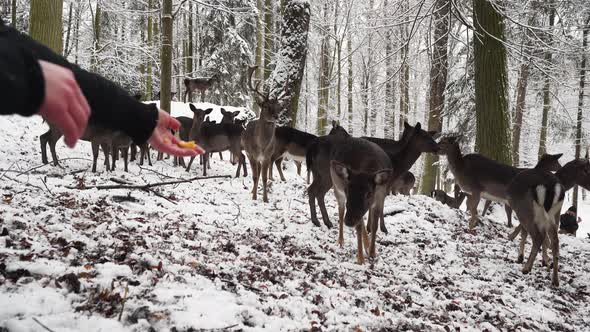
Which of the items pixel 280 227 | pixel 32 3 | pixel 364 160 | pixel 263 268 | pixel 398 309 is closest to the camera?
pixel 398 309

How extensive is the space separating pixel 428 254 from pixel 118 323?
489 cm

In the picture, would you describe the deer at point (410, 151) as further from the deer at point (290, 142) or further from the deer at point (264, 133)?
the deer at point (290, 142)

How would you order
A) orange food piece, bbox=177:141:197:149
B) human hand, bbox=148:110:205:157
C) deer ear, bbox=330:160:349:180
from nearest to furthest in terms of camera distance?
human hand, bbox=148:110:205:157, orange food piece, bbox=177:141:197:149, deer ear, bbox=330:160:349:180

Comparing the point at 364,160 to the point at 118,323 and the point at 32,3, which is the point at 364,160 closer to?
the point at 118,323

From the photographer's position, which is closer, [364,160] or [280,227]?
[364,160]

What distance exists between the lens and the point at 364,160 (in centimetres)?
589

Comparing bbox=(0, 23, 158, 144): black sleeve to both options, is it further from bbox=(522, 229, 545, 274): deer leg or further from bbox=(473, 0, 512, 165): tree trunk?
bbox=(473, 0, 512, 165): tree trunk

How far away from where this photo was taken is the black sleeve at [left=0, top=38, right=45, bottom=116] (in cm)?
114

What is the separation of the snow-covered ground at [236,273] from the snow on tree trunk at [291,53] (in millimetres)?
5366

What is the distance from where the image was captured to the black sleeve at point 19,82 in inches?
45.1

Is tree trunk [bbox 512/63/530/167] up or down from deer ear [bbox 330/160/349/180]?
up

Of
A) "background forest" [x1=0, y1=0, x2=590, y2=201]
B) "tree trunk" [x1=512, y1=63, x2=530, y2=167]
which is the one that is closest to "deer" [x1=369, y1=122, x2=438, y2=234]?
"background forest" [x1=0, y1=0, x2=590, y2=201]

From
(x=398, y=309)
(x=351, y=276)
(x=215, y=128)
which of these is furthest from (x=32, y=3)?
(x=398, y=309)

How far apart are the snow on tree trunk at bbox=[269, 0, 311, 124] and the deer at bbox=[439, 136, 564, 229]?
16.0ft
